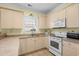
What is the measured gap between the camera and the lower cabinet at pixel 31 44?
3.09 metres

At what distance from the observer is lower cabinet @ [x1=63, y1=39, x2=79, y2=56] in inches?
81.5

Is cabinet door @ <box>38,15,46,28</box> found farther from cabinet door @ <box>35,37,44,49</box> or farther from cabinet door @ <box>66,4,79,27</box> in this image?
cabinet door @ <box>66,4,79,27</box>

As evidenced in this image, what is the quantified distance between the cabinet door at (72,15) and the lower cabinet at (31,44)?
138 cm

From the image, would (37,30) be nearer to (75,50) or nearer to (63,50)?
(63,50)

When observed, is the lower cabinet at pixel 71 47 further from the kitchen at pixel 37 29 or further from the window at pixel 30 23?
the window at pixel 30 23

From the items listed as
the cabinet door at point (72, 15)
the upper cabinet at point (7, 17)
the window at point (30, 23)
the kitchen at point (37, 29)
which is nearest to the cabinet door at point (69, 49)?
the kitchen at point (37, 29)

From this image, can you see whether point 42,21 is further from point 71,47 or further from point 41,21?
point 71,47

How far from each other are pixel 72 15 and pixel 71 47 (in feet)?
3.30

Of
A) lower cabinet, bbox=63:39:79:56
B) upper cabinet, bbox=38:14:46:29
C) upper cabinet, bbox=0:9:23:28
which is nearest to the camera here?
lower cabinet, bbox=63:39:79:56

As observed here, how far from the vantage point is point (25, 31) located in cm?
386

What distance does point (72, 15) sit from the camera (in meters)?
2.66

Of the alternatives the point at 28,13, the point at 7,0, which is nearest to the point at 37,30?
the point at 28,13

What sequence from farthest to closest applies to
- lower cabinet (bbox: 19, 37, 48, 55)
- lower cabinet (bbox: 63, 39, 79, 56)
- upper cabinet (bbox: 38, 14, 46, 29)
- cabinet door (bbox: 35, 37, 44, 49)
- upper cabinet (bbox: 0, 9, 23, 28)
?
upper cabinet (bbox: 38, 14, 46, 29), cabinet door (bbox: 35, 37, 44, 49), lower cabinet (bbox: 19, 37, 48, 55), upper cabinet (bbox: 0, 9, 23, 28), lower cabinet (bbox: 63, 39, 79, 56)

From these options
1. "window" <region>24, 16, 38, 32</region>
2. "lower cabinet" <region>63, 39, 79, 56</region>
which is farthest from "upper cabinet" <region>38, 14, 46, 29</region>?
"lower cabinet" <region>63, 39, 79, 56</region>
